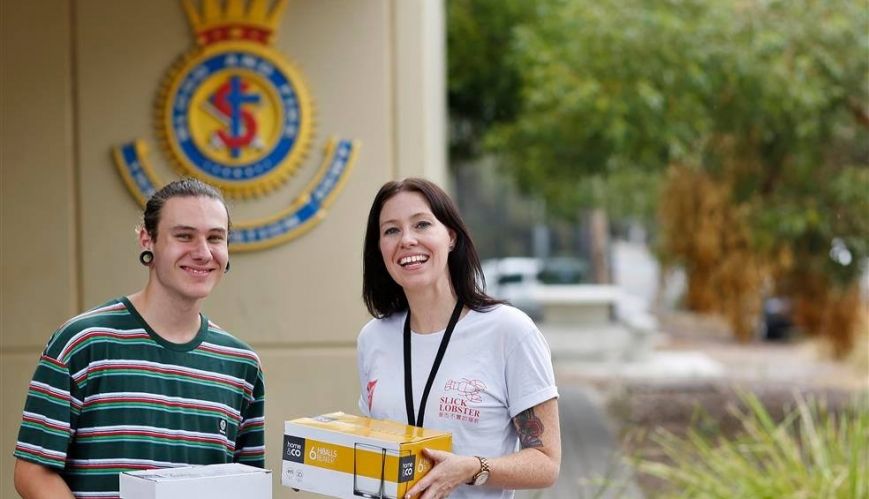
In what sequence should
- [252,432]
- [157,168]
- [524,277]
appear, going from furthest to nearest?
[524,277] → [157,168] → [252,432]

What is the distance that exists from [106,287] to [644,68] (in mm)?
7147

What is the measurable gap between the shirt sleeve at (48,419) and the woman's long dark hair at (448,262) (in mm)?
888

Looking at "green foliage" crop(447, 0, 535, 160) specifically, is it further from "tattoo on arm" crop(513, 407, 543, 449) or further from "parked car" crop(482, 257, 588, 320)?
"tattoo on arm" crop(513, 407, 543, 449)

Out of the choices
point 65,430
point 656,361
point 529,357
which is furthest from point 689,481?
point 656,361

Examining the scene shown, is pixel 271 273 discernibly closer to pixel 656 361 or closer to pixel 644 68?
pixel 644 68

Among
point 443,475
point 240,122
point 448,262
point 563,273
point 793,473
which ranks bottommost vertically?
point 793,473

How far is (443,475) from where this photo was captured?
8.64ft

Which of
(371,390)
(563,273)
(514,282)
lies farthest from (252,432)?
(563,273)

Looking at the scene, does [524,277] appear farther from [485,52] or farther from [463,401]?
[463,401]

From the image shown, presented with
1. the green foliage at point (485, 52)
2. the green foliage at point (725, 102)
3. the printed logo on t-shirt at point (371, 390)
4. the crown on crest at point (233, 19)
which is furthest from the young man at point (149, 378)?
the green foliage at point (485, 52)

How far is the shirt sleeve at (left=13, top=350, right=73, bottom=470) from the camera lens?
8.46 ft

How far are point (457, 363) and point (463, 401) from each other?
Answer: 100 mm

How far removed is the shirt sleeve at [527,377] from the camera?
2811mm

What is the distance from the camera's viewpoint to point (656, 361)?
63.5 ft
